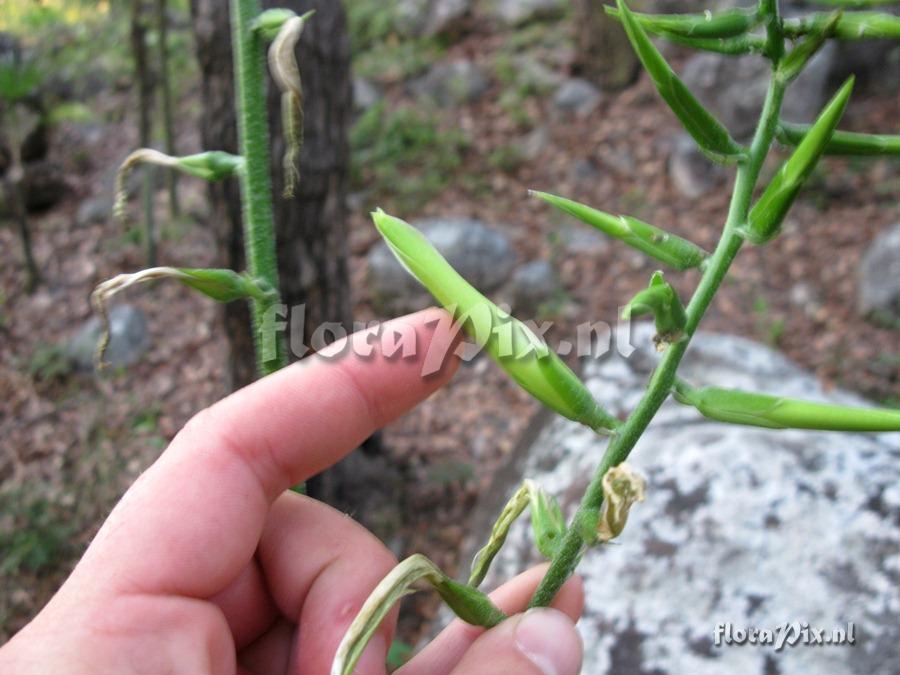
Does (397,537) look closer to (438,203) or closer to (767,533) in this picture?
(767,533)

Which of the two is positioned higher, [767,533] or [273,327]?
[273,327]

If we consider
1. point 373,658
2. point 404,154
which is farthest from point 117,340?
point 373,658

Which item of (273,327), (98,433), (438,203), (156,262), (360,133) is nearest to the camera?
(273,327)

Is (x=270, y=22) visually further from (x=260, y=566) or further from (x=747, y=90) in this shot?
(x=747, y=90)

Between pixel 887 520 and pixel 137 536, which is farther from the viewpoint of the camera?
pixel 887 520

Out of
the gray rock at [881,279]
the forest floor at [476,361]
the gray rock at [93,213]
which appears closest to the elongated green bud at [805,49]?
the forest floor at [476,361]

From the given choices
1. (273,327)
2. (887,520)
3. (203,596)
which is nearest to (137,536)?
(203,596)

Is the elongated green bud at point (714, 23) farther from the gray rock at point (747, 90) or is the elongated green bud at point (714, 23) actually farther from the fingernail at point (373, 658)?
the gray rock at point (747, 90)
